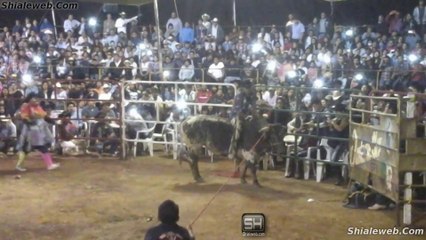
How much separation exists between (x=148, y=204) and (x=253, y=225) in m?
1.98

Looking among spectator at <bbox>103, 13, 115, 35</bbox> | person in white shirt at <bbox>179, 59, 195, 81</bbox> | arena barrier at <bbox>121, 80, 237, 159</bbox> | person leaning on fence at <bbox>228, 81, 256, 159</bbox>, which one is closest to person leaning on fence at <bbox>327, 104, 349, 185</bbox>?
person leaning on fence at <bbox>228, 81, 256, 159</bbox>

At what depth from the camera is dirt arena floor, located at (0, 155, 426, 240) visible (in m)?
7.52

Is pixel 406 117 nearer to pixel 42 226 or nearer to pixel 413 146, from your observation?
pixel 413 146

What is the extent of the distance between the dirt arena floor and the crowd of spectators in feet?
5.19

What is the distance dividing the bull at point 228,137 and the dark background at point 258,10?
10332 millimetres

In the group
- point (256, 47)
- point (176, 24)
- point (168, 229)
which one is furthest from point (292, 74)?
point (168, 229)

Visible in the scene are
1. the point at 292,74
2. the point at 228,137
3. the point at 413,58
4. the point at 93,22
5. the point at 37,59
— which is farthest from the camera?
the point at 93,22

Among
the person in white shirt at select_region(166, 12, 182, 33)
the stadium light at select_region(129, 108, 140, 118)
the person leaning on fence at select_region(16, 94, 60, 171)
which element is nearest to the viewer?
the person leaning on fence at select_region(16, 94, 60, 171)

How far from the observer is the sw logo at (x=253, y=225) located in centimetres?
740

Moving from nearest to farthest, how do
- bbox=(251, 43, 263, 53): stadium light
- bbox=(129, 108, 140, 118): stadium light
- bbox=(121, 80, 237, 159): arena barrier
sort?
bbox=(121, 80, 237, 159): arena barrier < bbox=(129, 108, 140, 118): stadium light < bbox=(251, 43, 263, 53): stadium light

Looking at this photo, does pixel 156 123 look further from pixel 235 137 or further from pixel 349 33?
pixel 349 33

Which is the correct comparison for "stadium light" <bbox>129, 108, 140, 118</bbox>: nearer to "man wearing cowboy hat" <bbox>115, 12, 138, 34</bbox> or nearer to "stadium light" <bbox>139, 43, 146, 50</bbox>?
"stadium light" <bbox>139, 43, 146, 50</bbox>

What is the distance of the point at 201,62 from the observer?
1742cm

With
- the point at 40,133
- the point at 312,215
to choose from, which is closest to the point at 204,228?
the point at 312,215
